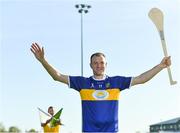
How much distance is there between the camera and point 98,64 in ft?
25.6

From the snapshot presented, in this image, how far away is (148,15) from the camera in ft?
30.9

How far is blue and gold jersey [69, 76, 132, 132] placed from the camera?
766 centimetres

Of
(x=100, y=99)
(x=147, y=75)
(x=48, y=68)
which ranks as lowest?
(x=100, y=99)

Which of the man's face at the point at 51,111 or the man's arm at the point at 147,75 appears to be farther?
the man's face at the point at 51,111

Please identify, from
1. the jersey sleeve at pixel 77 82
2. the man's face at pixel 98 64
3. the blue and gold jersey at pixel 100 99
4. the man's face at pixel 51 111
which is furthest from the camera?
the man's face at pixel 51 111

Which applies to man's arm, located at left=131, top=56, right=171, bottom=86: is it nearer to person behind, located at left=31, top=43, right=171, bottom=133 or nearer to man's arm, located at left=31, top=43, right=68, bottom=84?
person behind, located at left=31, top=43, right=171, bottom=133

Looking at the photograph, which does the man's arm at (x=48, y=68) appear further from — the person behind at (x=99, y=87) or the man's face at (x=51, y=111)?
the man's face at (x=51, y=111)

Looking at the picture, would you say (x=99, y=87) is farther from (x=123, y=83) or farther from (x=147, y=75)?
(x=147, y=75)

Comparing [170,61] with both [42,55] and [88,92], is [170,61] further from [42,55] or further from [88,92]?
[42,55]

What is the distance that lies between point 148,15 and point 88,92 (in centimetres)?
214

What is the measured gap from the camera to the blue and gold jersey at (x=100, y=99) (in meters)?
7.66

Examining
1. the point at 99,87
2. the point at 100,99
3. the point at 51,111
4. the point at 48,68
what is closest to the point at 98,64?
the point at 99,87

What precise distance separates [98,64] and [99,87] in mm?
363

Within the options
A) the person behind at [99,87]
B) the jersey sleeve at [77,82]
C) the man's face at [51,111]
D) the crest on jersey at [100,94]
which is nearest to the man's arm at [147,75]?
the person behind at [99,87]
